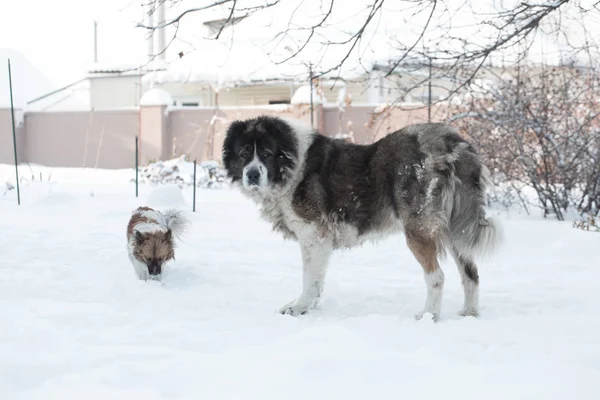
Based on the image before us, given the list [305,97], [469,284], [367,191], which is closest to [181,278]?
[367,191]

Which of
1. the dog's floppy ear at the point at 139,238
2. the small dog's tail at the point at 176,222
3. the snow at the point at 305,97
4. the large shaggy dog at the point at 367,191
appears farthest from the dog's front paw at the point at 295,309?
the snow at the point at 305,97

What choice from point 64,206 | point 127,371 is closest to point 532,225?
point 127,371

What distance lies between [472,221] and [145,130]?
680 inches

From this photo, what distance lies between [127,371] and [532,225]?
6786mm

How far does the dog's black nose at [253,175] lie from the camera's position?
199 inches

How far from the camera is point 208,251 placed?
755 cm

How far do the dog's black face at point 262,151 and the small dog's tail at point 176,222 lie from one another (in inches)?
65.6

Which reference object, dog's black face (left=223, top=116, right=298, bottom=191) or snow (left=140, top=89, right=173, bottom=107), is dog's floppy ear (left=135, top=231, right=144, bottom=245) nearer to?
dog's black face (left=223, top=116, right=298, bottom=191)

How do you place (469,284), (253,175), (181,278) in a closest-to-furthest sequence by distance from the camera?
(469,284) → (253,175) → (181,278)

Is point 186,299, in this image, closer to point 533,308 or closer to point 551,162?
point 533,308

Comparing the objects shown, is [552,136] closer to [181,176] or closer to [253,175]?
[253,175]

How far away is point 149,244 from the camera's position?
5996 mm

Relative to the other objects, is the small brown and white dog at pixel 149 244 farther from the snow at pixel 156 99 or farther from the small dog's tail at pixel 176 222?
the snow at pixel 156 99

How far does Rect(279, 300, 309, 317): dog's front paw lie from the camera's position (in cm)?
492
